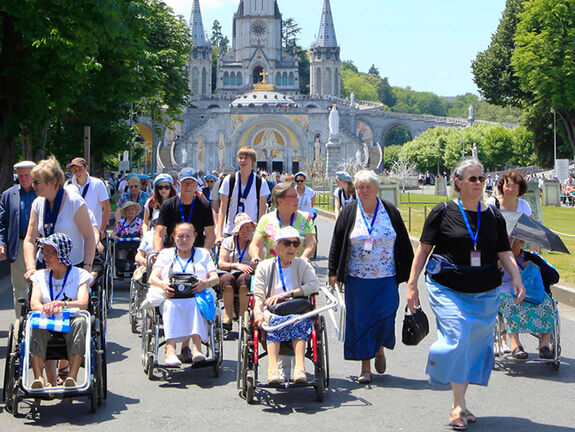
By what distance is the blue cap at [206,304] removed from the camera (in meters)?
7.32

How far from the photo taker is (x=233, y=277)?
9.36 metres

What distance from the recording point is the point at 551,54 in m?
46.0

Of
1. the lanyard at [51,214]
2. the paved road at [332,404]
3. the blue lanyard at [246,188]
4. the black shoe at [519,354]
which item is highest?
the blue lanyard at [246,188]

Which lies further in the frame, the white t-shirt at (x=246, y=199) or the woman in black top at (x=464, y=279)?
the white t-shirt at (x=246, y=199)

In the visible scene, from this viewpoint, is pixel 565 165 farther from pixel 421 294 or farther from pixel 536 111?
pixel 421 294

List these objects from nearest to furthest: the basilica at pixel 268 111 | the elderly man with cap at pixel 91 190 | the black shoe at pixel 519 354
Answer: the black shoe at pixel 519 354
the elderly man with cap at pixel 91 190
the basilica at pixel 268 111

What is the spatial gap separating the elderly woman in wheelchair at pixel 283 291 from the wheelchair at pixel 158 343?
65 centimetres

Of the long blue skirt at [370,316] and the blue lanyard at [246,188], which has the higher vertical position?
the blue lanyard at [246,188]

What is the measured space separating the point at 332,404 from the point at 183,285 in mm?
1679

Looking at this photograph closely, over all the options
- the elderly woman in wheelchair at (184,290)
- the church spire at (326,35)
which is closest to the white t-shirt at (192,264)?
the elderly woman in wheelchair at (184,290)

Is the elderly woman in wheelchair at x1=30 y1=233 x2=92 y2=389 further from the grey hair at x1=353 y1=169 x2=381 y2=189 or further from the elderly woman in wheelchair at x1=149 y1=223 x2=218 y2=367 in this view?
the grey hair at x1=353 y1=169 x2=381 y2=189

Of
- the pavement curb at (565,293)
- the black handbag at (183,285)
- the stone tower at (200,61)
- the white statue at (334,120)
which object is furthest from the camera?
the stone tower at (200,61)

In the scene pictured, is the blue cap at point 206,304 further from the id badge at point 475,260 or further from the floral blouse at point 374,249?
the id badge at point 475,260

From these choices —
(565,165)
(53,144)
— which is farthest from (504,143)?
(53,144)
